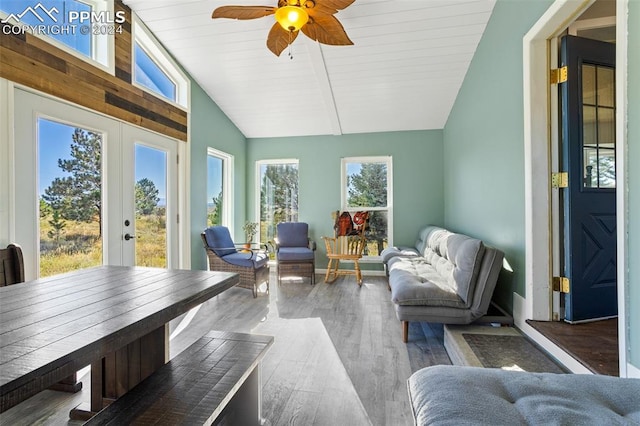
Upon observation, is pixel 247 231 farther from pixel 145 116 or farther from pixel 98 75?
pixel 98 75

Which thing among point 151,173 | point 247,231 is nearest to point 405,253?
point 247,231

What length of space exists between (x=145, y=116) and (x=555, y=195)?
3.81 m

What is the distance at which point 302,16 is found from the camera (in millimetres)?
2033

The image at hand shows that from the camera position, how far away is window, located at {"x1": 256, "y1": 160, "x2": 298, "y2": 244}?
18.1 feet

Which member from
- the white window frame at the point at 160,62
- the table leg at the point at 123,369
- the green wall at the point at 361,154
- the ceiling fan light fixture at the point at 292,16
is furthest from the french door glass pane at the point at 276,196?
the table leg at the point at 123,369

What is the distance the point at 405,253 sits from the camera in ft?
13.9

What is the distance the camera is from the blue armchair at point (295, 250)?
4461 millimetres

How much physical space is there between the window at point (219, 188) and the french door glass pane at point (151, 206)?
1004 mm

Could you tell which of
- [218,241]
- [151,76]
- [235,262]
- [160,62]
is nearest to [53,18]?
[151,76]

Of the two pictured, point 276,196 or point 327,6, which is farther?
point 276,196

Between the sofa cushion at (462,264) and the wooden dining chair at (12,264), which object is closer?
the wooden dining chair at (12,264)

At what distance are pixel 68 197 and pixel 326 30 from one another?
254 centimetres

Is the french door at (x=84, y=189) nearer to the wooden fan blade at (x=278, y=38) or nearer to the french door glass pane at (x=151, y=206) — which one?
the french door glass pane at (x=151, y=206)

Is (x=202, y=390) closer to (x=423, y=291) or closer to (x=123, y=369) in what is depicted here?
(x=123, y=369)
